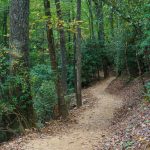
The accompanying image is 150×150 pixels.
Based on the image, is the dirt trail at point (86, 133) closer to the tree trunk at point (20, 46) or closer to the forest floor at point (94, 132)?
the forest floor at point (94, 132)

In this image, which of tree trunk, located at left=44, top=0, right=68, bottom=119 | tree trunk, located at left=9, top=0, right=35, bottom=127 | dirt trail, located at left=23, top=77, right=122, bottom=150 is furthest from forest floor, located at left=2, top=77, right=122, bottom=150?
tree trunk, located at left=9, top=0, right=35, bottom=127

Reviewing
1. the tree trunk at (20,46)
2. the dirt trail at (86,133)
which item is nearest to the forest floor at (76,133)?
the dirt trail at (86,133)

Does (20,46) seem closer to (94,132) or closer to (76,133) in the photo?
(76,133)

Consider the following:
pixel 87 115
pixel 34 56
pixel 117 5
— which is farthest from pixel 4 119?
pixel 34 56

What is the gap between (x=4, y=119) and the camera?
12250 millimetres

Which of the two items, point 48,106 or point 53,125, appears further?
point 48,106

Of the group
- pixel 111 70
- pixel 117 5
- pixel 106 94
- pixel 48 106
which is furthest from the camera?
pixel 111 70

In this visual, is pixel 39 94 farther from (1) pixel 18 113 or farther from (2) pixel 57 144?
(2) pixel 57 144

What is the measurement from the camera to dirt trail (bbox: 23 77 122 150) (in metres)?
9.90

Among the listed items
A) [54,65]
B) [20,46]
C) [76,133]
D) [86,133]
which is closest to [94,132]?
[86,133]

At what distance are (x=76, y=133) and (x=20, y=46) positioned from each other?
3.82m

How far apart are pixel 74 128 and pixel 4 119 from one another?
2774 mm

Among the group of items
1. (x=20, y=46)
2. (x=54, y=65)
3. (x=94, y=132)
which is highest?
(x=20, y=46)

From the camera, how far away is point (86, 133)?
1195 centimetres
